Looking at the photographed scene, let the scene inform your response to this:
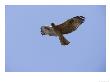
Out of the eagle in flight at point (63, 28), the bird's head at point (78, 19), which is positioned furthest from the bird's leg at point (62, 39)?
the bird's head at point (78, 19)

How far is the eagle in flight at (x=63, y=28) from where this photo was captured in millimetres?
2123

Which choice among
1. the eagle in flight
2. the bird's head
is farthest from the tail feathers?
the bird's head

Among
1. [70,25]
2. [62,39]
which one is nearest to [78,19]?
[70,25]

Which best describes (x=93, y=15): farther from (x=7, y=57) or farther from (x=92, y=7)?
(x=7, y=57)

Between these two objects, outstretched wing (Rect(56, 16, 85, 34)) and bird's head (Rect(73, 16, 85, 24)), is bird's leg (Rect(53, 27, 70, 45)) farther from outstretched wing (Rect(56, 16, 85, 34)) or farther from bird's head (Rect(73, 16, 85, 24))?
bird's head (Rect(73, 16, 85, 24))

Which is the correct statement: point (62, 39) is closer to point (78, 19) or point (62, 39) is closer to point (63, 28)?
point (63, 28)

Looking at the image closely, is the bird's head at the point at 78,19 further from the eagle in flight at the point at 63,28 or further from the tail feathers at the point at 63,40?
the tail feathers at the point at 63,40

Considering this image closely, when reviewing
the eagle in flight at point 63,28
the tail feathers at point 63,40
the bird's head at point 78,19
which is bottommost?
the tail feathers at point 63,40

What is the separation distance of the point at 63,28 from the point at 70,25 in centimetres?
7
